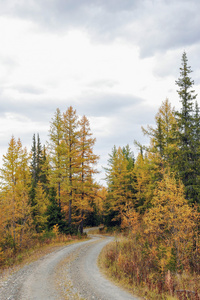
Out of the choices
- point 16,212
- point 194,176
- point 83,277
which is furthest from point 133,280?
point 16,212

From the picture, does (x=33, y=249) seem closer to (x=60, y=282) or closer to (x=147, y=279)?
(x=60, y=282)

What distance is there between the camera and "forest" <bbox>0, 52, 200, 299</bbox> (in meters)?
11.1

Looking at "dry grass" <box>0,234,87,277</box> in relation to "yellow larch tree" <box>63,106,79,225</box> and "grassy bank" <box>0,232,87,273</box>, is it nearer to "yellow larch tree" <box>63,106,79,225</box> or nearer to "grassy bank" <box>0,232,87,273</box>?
"grassy bank" <box>0,232,87,273</box>

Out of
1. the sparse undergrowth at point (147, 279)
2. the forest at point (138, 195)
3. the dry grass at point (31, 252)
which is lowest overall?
the dry grass at point (31, 252)

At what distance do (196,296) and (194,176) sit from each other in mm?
9641

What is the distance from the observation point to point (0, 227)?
15.8m

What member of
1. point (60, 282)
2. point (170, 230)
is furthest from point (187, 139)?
point (60, 282)

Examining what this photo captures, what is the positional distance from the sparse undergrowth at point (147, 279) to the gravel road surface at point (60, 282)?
721 mm

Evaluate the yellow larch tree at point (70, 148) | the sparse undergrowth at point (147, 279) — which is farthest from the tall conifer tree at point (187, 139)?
the yellow larch tree at point (70, 148)

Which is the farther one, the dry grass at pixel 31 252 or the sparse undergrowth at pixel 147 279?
the dry grass at pixel 31 252

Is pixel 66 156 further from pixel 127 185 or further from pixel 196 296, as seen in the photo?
pixel 196 296

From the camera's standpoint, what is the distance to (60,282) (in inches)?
392

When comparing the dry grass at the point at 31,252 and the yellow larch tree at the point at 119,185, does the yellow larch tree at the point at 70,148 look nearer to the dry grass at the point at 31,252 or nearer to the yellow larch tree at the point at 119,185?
the dry grass at the point at 31,252

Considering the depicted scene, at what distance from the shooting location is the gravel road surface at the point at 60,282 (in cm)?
843
